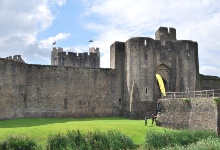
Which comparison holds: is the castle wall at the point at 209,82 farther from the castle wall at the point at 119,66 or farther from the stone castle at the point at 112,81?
the castle wall at the point at 119,66

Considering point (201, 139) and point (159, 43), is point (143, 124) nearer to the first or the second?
point (201, 139)

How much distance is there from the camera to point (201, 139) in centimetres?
2473

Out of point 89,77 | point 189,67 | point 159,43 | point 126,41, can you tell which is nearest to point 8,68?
point 89,77

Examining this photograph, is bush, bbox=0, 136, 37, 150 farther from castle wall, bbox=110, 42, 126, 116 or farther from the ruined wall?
castle wall, bbox=110, 42, 126, 116

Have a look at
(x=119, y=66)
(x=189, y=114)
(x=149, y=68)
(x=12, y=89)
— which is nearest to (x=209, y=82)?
(x=149, y=68)

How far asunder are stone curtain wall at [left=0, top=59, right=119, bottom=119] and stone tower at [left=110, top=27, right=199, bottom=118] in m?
1.54

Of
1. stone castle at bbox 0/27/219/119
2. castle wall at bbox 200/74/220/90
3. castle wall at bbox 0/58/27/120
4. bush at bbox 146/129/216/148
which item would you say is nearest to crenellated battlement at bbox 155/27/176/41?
stone castle at bbox 0/27/219/119

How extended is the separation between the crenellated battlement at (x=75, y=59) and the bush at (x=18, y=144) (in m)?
27.1

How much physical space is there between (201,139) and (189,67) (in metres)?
14.8

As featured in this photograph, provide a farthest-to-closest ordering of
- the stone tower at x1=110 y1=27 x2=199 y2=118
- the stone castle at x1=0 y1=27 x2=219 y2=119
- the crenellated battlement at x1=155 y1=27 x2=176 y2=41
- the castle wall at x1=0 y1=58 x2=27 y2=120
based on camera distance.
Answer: the crenellated battlement at x1=155 y1=27 x2=176 y2=41
the stone tower at x1=110 y1=27 x2=199 y2=118
the stone castle at x1=0 y1=27 x2=219 y2=119
the castle wall at x1=0 y1=58 x2=27 y2=120

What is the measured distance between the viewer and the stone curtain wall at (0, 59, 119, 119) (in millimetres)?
31889

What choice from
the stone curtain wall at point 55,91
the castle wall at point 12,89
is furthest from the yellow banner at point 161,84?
the castle wall at point 12,89

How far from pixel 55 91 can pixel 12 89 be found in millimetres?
4808

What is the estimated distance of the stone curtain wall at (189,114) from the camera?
26625 millimetres
